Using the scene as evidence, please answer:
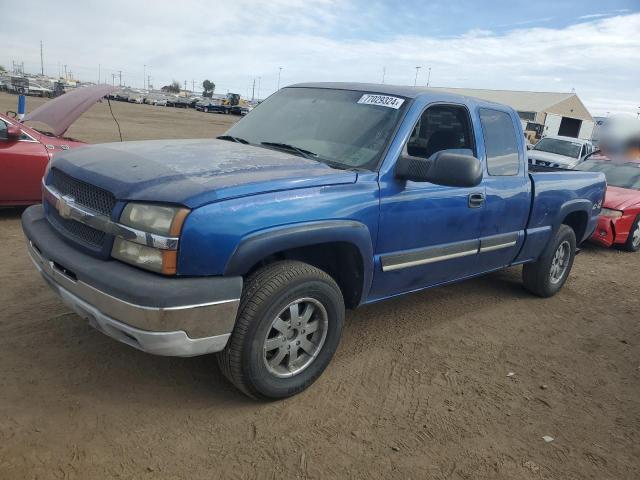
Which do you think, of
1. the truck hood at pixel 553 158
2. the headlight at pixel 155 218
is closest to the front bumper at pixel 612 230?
the truck hood at pixel 553 158

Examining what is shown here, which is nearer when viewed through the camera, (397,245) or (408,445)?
(408,445)

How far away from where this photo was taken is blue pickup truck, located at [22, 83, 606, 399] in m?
2.55

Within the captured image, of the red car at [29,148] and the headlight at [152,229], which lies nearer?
the headlight at [152,229]

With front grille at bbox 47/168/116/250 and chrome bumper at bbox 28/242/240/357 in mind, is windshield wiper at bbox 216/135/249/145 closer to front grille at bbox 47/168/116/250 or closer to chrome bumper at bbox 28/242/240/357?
front grille at bbox 47/168/116/250

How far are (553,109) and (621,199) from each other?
52381mm

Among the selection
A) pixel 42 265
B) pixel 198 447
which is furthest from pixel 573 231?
pixel 42 265

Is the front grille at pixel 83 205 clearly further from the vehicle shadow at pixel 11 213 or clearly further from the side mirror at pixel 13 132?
the vehicle shadow at pixel 11 213

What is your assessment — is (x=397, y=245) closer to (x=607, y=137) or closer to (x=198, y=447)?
(x=198, y=447)

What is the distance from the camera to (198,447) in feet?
8.69

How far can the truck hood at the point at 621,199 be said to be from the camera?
26.2 ft

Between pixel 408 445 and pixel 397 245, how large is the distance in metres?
1.26

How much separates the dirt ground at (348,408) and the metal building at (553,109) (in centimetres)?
5073

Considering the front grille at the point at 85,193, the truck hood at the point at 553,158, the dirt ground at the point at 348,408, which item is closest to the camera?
the dirt ground at the point at 348,408

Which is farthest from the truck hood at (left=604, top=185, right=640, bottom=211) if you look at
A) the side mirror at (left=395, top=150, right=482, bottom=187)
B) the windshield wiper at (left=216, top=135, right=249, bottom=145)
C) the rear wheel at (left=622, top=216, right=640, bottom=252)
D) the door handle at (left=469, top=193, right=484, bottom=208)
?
the windshield wiper at (left=216, top=135, right=249, bottom=145)
